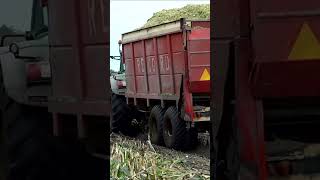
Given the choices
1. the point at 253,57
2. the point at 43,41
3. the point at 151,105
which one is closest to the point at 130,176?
the point at 43,41

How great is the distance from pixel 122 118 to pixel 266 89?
11.3 meters

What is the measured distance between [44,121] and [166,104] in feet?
26.8

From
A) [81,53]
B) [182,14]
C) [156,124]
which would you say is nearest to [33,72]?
[81,53]

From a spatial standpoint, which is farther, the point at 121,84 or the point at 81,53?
the point at 121,84

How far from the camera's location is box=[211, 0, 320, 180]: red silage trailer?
7.83 ft

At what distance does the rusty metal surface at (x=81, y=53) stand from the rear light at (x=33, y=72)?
0.20 meters

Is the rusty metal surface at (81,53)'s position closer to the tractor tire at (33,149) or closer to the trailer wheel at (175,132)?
the tractor tire at (33,149)

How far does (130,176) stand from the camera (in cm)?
597

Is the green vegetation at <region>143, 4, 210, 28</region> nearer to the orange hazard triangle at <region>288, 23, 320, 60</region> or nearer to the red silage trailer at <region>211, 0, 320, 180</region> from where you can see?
the red silage trailer at <region>211, 0, 320, 180</region>

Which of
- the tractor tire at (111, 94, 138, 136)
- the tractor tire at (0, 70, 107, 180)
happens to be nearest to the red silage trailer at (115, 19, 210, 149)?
the tractor tire at (111, 94, 138, 136)

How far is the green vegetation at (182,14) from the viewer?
1261 cm

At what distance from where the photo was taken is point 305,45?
2395mm

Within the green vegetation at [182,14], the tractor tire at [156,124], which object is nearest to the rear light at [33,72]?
the tractor tire at [156,124]

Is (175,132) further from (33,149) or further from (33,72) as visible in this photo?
(33,72)
